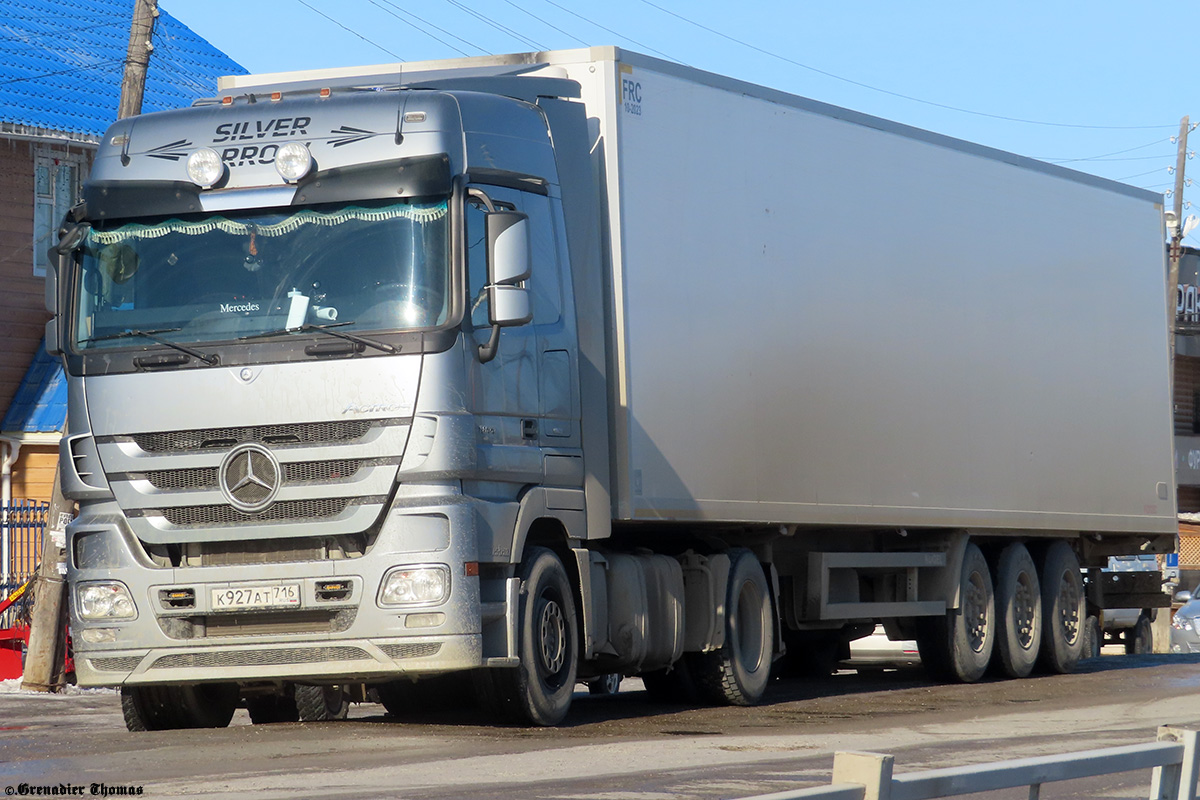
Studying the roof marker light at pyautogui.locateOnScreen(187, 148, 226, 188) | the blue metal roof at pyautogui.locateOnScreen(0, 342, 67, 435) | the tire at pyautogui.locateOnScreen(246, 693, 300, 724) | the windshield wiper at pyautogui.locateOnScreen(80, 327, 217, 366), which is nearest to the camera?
the windshield wiper at pyautogui.locateOnScreen(80, 327, 217, 366)

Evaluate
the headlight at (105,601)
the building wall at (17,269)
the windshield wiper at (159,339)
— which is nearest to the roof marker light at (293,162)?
the windshield wiper at (159,339)

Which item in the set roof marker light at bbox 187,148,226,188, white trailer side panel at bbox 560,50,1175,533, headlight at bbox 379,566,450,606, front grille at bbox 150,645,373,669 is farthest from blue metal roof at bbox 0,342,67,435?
headlight at bbox 379,566,450,606

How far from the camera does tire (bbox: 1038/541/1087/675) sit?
56.4ft

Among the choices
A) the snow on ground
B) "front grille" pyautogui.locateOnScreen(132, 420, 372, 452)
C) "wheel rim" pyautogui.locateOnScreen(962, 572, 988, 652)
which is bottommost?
the snow on ground

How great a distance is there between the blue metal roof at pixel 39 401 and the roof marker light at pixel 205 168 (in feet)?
50.5

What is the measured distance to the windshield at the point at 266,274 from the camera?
980 cm

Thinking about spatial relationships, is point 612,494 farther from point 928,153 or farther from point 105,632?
point 928,153

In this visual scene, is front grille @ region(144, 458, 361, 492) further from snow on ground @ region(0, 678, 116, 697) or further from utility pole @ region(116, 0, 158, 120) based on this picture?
utility pole @ region(116, 0, 158, 120)

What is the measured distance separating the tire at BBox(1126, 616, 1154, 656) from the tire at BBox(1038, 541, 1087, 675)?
27.0 ft

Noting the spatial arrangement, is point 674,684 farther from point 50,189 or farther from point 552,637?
point 50,189

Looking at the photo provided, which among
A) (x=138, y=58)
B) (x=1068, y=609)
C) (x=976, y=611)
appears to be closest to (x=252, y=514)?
(x=138, y=58)

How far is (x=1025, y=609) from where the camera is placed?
16.9m

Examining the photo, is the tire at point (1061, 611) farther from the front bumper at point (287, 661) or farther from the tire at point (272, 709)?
the front bumper at point (287, 661)

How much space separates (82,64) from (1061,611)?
1707 cm
